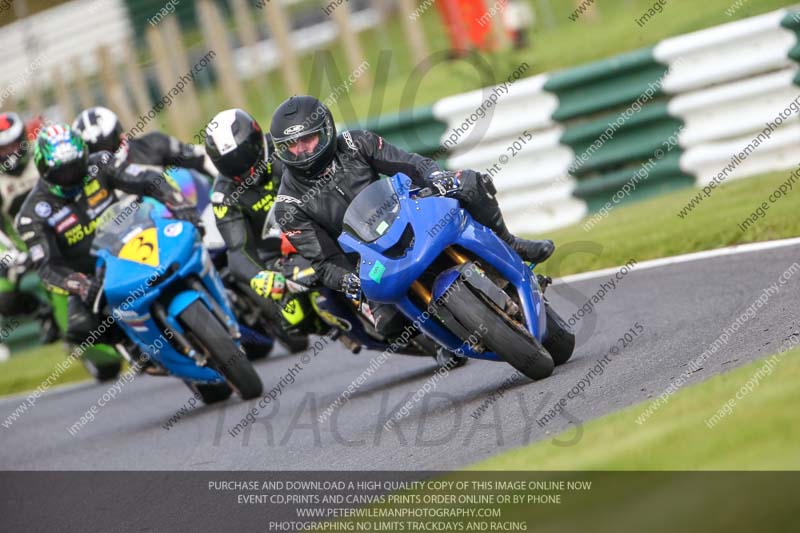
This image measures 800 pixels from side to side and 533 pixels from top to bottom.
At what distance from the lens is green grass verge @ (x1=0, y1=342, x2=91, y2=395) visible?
642 inches

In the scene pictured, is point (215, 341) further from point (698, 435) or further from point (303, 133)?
point (698, 435)

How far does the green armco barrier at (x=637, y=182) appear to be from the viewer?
42.4 feet

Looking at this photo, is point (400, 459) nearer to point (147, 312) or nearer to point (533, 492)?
point (533, 492)

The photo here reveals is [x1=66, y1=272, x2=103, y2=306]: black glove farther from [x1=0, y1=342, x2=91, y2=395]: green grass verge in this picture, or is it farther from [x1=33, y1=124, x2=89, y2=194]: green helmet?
[x1=0, y1=342, x2=91, y2=395]: green grass verge

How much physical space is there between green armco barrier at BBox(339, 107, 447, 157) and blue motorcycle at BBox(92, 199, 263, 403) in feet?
13.9

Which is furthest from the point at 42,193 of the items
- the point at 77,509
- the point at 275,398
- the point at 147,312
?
the point at 77,509

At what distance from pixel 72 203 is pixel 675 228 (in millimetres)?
4878

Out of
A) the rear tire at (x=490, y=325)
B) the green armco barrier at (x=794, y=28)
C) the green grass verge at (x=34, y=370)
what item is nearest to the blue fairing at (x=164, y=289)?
the rear tire at (x=490, y=325)

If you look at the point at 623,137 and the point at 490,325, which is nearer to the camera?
the point at 490,325

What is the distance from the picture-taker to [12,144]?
13.4m

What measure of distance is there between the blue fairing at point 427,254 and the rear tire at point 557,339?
277 mm

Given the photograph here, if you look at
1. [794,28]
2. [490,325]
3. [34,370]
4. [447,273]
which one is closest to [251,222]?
[447,273]

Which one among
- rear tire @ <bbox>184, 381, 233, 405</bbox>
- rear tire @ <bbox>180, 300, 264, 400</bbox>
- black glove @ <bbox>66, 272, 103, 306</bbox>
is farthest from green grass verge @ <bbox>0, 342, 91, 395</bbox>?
rear tire @ <bbox>180, 300, 264, 400</bbox>

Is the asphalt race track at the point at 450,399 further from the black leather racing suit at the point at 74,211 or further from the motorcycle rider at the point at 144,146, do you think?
the motorcycle rider at the point at 144,146
